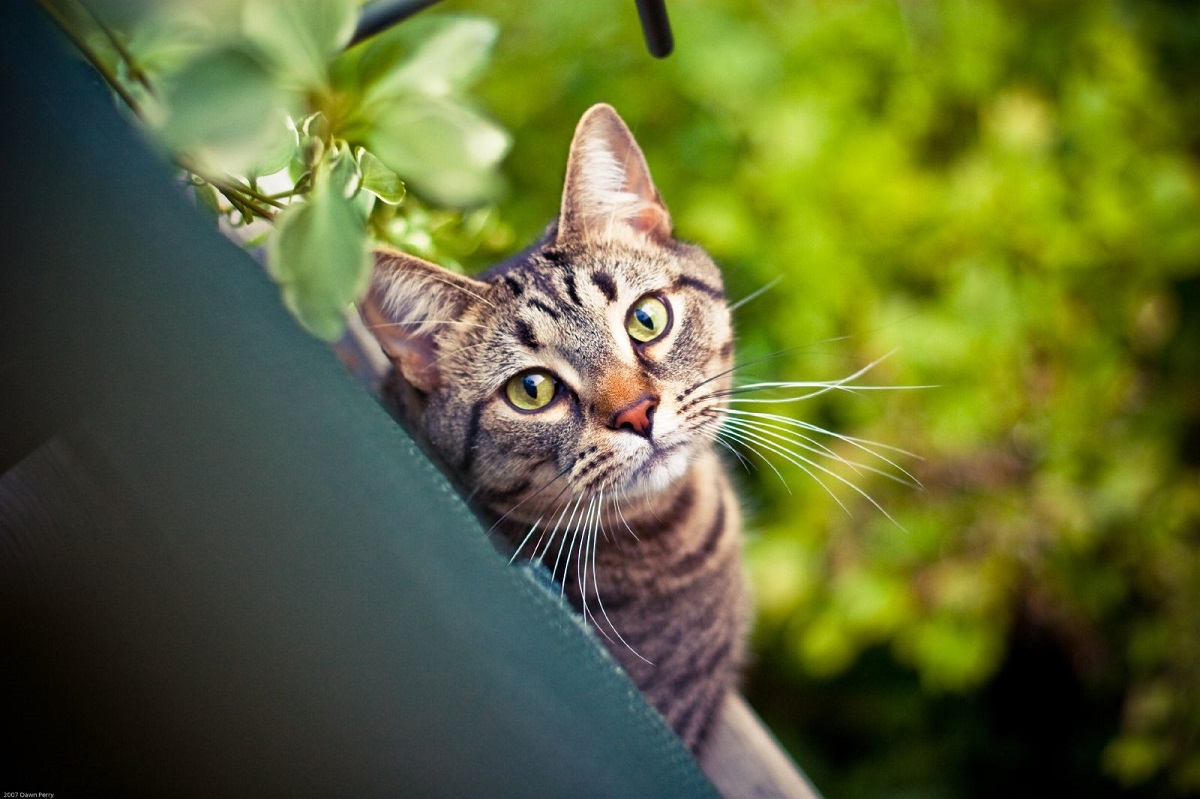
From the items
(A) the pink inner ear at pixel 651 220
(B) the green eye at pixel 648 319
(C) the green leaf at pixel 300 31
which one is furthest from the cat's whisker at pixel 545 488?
(C) the green leaf at pixel 300 31

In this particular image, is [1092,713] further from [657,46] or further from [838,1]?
[657,46]

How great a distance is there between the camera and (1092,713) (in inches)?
59.8

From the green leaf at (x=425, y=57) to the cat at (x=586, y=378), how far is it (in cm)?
20

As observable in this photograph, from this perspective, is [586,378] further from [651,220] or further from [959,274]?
[959,274]

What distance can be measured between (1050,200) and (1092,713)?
3.21 ft

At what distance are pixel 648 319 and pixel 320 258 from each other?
0.37 m

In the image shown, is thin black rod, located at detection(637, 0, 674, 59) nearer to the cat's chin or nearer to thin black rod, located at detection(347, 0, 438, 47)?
thin black rod, located at detection(347, 0, 438, 47)

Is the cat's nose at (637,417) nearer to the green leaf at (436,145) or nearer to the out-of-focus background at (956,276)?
the green leaf at (436,145)

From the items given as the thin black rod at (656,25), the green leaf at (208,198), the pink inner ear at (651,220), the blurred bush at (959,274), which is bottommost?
the blurred bush at (959,274)

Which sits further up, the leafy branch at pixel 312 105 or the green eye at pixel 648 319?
the leafy branch at pixel 312 105

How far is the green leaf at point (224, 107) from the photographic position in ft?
0.88

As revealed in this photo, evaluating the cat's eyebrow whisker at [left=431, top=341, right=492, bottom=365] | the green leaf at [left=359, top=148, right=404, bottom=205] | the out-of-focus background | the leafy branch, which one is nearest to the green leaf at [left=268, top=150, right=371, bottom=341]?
the leafy branch

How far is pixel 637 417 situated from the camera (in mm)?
590

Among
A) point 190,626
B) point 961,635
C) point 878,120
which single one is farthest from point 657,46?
point 961,635
